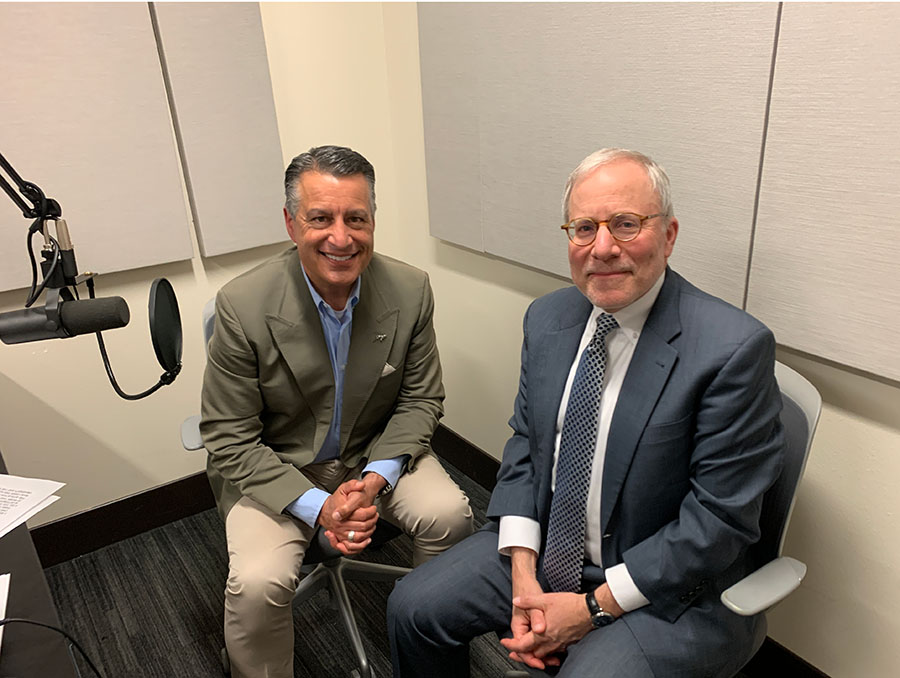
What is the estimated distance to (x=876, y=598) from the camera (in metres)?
1.51

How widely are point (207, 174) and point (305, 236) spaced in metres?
0.86

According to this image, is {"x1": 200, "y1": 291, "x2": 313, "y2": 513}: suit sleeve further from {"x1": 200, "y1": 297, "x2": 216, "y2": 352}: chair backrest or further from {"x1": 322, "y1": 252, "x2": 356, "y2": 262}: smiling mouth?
{"x1": 322, "y1": 252, "x2": 356, "y2": 262}: smiling mouth

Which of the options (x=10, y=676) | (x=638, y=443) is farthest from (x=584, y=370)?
(x=10, y=676)

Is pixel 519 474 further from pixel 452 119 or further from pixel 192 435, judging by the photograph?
pixel 452 119

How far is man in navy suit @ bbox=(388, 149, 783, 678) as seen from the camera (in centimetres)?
124

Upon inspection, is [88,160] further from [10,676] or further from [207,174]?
[10,676]

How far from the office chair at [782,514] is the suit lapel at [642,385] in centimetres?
28

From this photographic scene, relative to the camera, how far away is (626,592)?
131cm

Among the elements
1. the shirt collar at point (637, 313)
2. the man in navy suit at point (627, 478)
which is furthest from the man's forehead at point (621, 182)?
the shirt collar at point (637, 313)

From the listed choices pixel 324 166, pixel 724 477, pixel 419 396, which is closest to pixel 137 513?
pixel 419 396

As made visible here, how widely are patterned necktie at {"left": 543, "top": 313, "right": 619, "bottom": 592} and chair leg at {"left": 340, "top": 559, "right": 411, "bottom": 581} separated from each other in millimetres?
770

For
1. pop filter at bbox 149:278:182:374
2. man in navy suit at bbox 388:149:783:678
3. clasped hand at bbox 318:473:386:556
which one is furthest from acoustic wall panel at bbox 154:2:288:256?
man in navy suit at bbox 388:149:783:678

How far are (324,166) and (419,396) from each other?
70 cm

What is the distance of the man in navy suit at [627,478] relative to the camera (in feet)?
4.06
